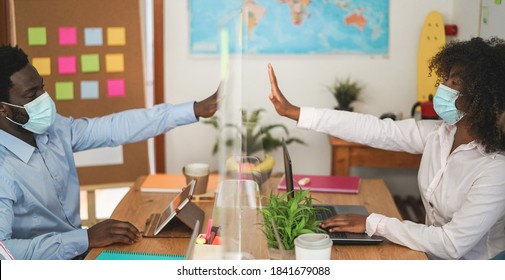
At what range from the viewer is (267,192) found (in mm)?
2229

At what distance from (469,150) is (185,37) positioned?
233cm

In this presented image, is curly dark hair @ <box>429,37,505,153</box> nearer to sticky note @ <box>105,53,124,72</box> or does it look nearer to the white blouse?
the white blouse

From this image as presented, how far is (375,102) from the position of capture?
3791 mm

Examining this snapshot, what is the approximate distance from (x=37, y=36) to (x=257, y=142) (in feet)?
6.02


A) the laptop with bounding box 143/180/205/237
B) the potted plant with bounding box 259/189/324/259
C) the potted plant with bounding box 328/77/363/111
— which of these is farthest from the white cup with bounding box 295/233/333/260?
the potted plant with bounding box 328/77/363/111

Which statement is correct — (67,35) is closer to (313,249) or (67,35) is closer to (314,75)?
(314,75)

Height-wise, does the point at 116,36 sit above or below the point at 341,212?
above

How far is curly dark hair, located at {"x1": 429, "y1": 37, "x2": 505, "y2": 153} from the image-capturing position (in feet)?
5.66

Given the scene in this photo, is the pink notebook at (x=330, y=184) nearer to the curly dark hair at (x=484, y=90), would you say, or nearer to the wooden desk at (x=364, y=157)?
the curly dark hair at (x=484, y=90)

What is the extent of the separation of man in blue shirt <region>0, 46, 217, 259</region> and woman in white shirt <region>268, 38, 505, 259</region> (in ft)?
1.79

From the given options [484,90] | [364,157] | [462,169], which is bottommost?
[364,157]

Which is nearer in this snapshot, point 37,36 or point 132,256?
point 132,256

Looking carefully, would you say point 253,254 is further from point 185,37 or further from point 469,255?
point 185,37

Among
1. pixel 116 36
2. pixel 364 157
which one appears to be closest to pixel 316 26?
pixel 364 157
